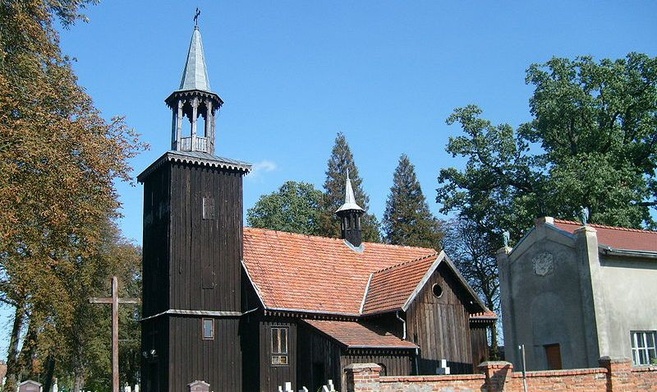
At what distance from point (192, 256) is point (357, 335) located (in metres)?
6.59

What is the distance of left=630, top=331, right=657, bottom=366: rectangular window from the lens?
68.5ft

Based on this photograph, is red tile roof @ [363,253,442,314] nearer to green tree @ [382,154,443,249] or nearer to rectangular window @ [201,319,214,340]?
rectangular window @ [201,319,214,340]

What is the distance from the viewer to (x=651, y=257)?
21562 millimetres

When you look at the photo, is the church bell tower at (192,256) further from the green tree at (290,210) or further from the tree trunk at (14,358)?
the green tree at (290,210)

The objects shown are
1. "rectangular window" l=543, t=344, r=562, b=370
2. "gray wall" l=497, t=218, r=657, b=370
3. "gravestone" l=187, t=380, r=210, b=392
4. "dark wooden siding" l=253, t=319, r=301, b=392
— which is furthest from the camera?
"dark wooden siding" l=253, t=319, r=301, b=392

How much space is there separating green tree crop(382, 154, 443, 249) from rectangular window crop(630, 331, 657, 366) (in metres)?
33.3

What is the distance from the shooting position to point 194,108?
27.1 metres

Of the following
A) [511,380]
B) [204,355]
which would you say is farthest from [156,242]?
[511,380]

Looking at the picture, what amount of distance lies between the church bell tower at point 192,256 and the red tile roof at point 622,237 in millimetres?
11886

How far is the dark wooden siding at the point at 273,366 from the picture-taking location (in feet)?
79.8

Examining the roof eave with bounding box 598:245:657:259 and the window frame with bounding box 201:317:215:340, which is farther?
the window frame with bounding box 201:317:215:340

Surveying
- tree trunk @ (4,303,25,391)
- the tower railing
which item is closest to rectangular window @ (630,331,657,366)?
the tower railing

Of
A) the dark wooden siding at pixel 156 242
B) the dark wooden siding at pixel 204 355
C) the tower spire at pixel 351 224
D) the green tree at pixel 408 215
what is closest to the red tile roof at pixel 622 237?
the tower spire at pixel 351 224

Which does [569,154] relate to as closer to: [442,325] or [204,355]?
[442,325]
